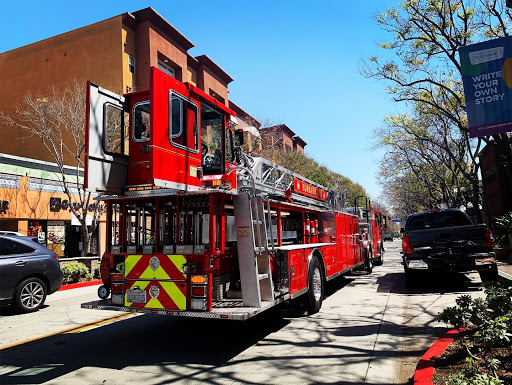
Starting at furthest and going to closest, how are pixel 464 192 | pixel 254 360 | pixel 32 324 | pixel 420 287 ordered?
pixel 464 192, pixel 420 287, pixel 32 324, pixel 254 360

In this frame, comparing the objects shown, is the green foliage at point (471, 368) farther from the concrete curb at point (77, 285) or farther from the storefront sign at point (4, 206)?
the storefront sign at point (4, 206)

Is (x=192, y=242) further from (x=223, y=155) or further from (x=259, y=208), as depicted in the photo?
(x=223, y=155)

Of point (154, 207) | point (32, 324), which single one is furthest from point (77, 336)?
point (154, 207)

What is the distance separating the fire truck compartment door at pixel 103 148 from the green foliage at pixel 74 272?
892cm

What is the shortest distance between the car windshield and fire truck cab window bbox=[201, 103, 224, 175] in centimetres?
693

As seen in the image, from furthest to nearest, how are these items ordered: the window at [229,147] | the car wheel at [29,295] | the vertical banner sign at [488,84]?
the car wheel at [29,295] → the vertical banner sign at [488,84] → the window at [229,147]

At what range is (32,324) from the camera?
7539mm

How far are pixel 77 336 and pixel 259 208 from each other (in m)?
3.82

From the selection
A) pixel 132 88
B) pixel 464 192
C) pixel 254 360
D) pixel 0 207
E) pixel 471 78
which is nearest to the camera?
pixel 254 360

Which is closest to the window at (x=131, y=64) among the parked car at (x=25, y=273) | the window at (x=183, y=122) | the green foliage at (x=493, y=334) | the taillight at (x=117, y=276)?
the parked car at (x=25, y=273)

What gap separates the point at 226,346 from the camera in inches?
228

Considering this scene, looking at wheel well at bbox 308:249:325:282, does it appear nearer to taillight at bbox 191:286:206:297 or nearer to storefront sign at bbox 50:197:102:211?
taillight at bbox 191:286:206:297

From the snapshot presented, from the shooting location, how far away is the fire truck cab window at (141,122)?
20.1 feet

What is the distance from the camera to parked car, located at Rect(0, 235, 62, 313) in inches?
324
